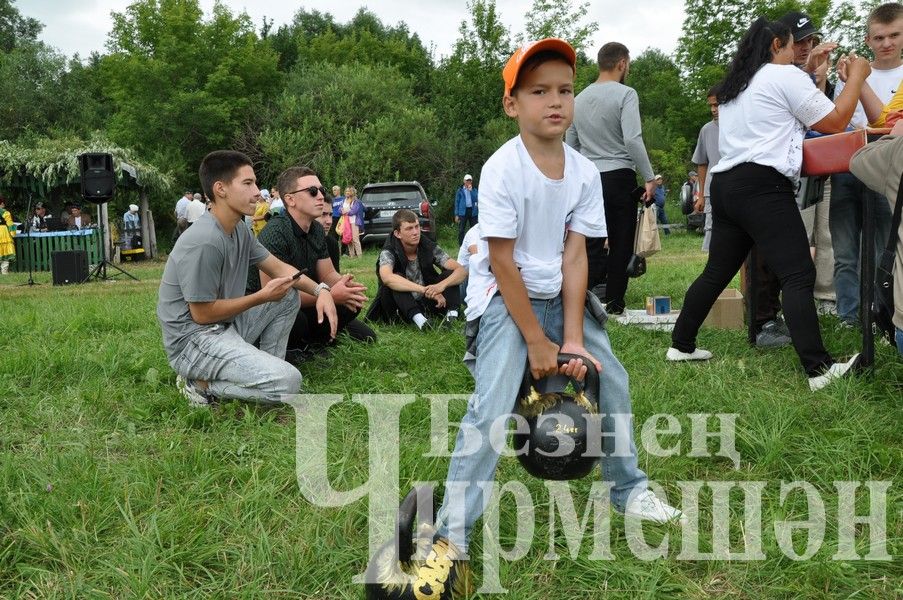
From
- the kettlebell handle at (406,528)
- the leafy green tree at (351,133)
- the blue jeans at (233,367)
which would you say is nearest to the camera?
the kettlebell handle at (406,528)

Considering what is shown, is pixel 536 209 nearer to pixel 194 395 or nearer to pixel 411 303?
pixel 194 395

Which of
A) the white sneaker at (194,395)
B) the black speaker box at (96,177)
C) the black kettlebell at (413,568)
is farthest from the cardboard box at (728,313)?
the black speaker box at (96,177)

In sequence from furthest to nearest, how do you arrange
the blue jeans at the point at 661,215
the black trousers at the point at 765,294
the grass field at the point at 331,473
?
1. the blue jeans at the point at 661,215
2. the black trousers at the point at 765,294
3. the grass field at the point at 331,473

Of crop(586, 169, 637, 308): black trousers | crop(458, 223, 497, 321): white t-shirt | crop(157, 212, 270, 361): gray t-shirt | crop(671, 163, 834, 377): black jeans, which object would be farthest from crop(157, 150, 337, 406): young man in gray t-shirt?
crop(586, 169, 637, 308): black trousers

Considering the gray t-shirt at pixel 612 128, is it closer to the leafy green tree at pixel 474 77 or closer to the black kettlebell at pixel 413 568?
the black kettlebell at pixel 413 568

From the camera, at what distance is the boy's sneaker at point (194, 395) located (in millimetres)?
4168

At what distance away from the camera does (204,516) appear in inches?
108

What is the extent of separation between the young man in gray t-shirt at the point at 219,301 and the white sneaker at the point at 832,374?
8.58ft

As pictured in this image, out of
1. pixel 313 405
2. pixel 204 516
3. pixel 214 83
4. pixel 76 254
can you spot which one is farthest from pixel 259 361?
pixel 214 83

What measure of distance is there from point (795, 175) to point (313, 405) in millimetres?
2850

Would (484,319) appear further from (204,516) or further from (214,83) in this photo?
(214,83)

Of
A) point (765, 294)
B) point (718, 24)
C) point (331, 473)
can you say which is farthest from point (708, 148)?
point (718, 24)

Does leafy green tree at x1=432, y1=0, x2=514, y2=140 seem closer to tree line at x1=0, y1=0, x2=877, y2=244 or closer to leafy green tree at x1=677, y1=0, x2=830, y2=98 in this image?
tree line at x1=0, y1=0, x2=877, y2=244

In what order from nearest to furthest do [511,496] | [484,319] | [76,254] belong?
[484,319], [511,496], [76,254]
